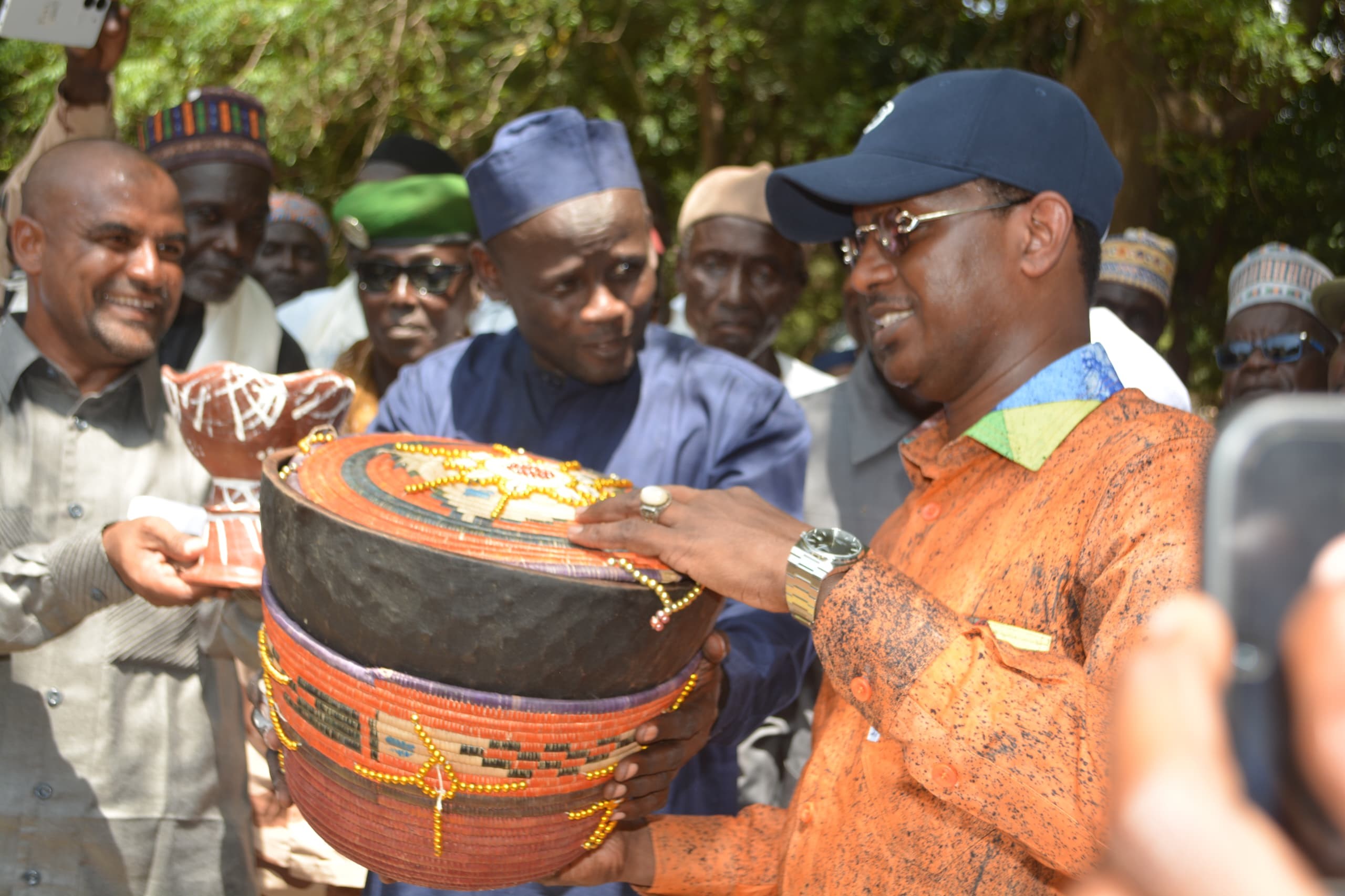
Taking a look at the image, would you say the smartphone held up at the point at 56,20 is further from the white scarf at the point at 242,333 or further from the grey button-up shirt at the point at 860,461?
the grey button-up shirt at the point at 860,461

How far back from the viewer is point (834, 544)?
1.47 meters

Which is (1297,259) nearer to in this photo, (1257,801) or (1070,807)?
(1070,807)

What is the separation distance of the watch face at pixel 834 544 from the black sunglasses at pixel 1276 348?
134 inches

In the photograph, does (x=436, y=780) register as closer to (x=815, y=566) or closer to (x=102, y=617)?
(x=815, y=566)

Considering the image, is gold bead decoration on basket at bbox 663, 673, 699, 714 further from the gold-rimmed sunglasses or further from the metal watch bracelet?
the gold-rimmed sunglasses

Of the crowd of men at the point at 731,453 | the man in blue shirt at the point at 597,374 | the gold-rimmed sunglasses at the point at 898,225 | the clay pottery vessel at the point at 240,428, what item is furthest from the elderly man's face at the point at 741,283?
the gold-rimmed sunglasses at the point at 898,225

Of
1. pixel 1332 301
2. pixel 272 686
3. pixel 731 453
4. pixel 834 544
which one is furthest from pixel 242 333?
pixel 1332 301

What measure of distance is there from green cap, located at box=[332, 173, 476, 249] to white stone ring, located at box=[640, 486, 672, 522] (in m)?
2.53

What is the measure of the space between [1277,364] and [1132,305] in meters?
0.70

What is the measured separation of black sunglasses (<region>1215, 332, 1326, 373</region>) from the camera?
420cm

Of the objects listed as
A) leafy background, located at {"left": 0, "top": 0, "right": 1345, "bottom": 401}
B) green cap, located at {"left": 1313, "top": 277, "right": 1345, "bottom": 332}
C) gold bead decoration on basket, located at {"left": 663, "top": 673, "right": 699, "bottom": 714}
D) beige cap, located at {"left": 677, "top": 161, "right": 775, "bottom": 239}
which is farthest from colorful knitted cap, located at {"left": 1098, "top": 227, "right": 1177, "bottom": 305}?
gold bead decoration on basket, located at {"left": 663, "top": 673, "right": 699, "bottom": 714}

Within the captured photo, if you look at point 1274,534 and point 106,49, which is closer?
point 1274,534

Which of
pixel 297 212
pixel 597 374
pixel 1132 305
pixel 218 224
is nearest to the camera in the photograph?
pixel 597 374

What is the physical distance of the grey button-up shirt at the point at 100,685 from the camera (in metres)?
2.56
